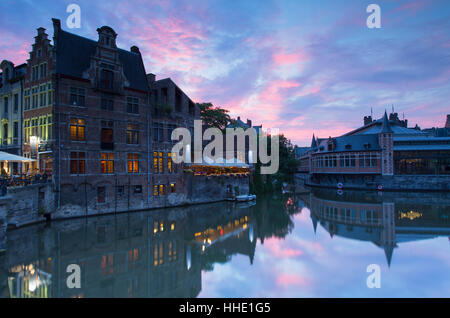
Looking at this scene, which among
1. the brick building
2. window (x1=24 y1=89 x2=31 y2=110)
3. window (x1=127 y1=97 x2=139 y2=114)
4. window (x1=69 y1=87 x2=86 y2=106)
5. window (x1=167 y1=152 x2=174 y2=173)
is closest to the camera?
window (x1=69 y1=87 x2=86 y2=106)

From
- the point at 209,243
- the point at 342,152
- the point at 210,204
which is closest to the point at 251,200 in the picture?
the point at 210,204

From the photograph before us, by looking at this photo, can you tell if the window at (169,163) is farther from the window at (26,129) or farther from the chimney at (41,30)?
the chimney at (41,30)

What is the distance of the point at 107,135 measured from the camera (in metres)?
24.8

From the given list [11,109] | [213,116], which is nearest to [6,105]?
[11,109]

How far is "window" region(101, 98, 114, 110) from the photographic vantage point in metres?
24.5

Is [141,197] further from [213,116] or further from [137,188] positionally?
[213,116]

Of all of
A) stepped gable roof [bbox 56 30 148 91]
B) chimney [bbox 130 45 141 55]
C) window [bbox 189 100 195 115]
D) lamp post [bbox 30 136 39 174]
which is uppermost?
chimney [bbox 130 45 141 55]

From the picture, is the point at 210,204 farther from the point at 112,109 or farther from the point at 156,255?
the point at 156,255

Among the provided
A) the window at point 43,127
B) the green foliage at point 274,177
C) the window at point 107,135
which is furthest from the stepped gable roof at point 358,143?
the window at point 43,127

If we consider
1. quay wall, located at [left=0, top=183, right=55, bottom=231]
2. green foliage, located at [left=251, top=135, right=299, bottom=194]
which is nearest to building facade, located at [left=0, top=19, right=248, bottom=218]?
quay wall, located at [left=0, top=183, right=55, bottom=231]

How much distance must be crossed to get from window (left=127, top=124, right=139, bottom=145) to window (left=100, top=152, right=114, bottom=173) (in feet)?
7.38

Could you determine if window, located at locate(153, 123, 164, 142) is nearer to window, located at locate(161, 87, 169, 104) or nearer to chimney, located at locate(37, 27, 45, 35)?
window, located at locate(161, 87, 169, 104)

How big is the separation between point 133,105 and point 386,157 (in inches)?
1739
